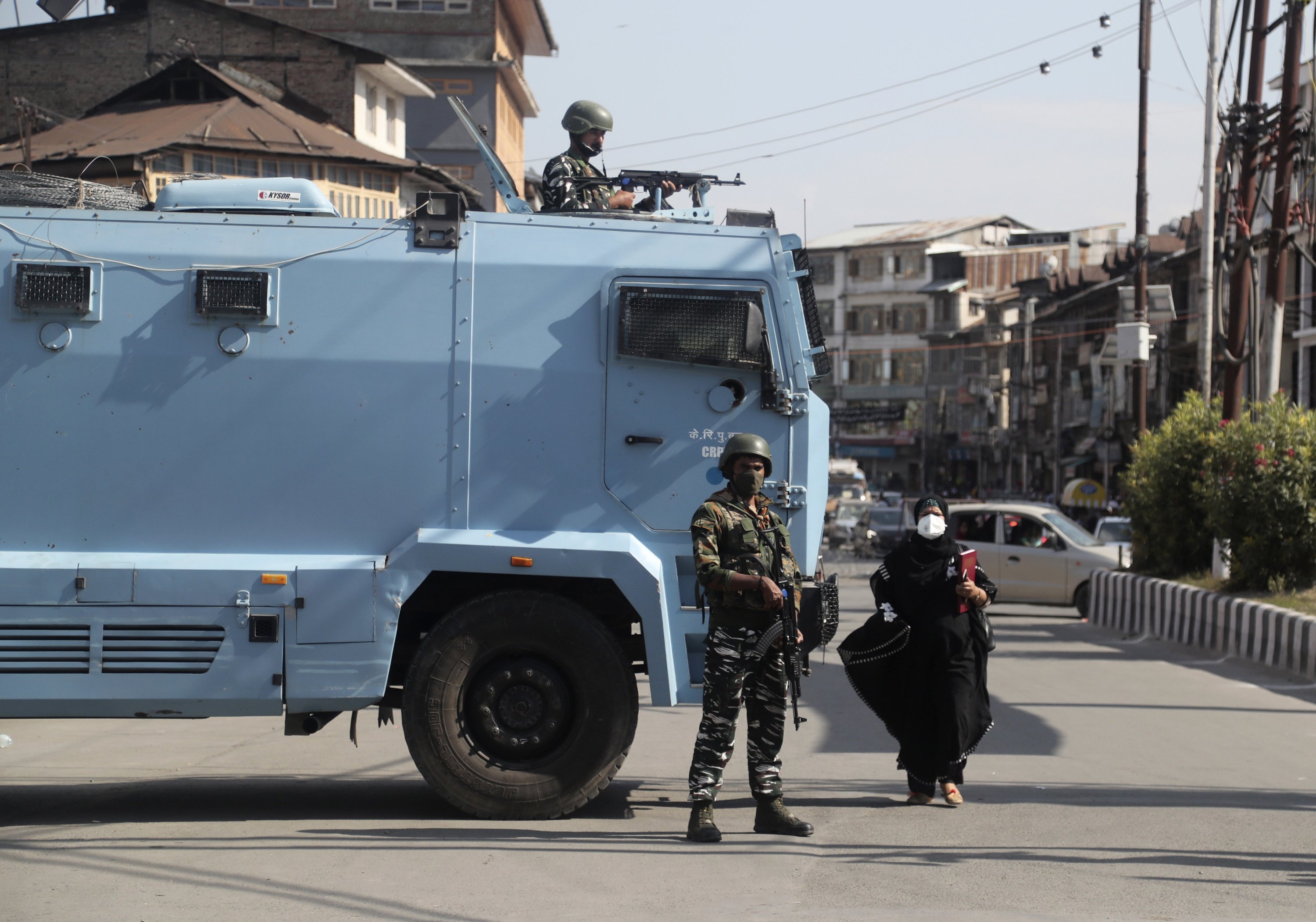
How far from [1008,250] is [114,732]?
9317cm

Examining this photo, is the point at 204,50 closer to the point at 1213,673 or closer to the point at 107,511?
the point at 1213,673

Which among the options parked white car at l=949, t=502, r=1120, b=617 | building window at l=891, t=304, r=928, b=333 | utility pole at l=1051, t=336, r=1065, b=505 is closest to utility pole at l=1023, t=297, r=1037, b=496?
utility pole at l=1051, t=336, r=1065, b=505

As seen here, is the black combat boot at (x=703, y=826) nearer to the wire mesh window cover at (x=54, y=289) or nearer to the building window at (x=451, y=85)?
the wire mesh window cover at (x=54, y=289)

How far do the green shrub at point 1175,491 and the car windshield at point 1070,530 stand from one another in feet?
8.65

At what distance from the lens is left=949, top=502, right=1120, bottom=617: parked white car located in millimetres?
23547

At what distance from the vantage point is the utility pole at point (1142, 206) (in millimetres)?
Answer: 30547

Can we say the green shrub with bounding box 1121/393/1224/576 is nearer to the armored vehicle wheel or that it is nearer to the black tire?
the black tire

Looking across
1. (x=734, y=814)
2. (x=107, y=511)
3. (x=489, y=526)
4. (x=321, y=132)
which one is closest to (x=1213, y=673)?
(x=734, y=814)

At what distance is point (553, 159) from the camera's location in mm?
8516

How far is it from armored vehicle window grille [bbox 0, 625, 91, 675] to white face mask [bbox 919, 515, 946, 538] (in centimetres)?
427

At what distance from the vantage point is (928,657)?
26.4 feet

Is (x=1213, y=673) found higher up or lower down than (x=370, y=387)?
lower down

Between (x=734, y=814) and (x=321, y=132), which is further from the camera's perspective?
(x=321, y=132)

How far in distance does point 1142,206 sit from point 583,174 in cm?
2575
